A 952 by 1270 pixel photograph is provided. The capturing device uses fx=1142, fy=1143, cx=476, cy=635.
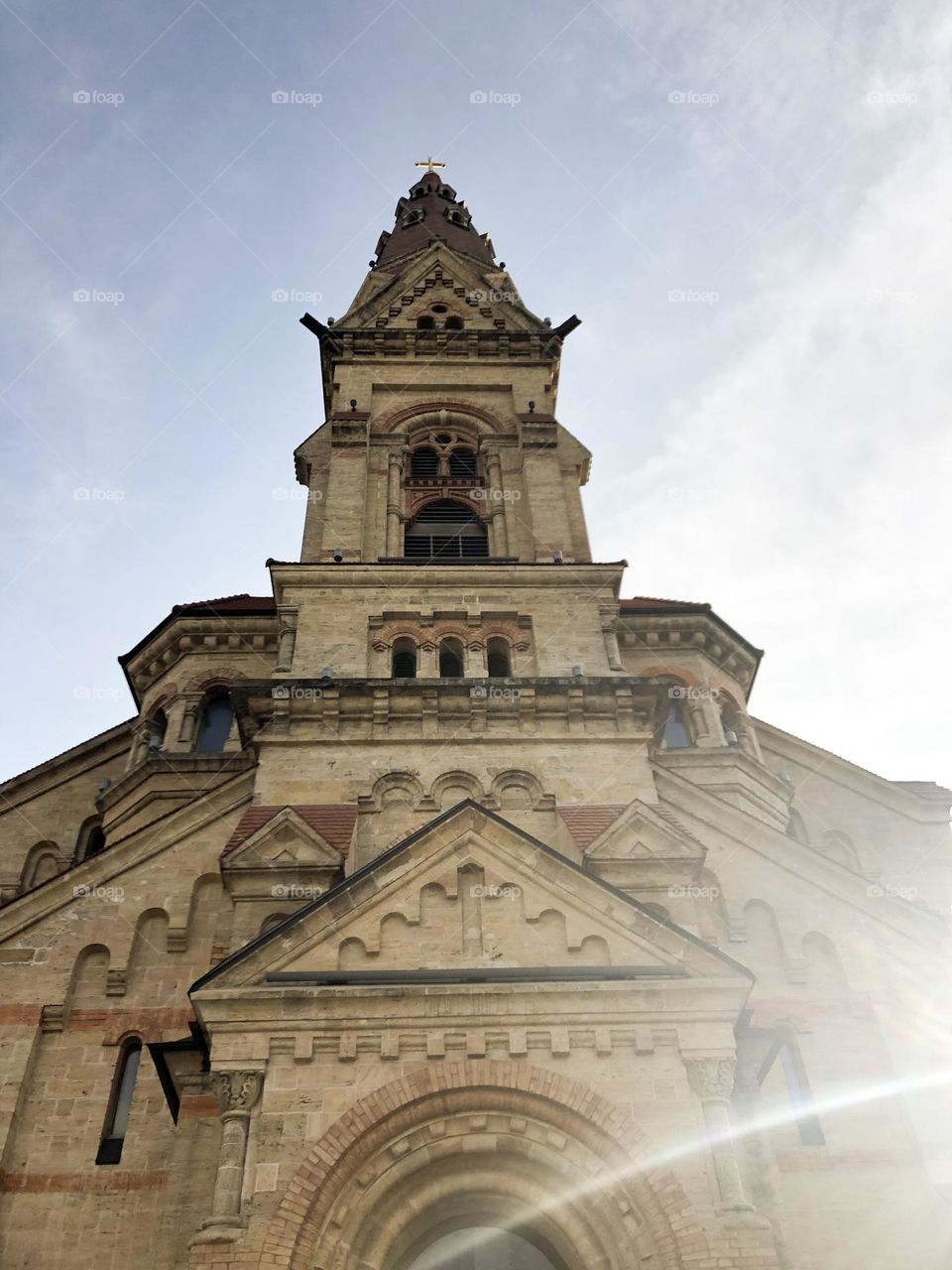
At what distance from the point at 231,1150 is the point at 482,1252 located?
3628mm

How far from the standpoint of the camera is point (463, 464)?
91.8 feet

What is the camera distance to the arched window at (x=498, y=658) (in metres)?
21.4

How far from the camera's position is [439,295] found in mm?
34469

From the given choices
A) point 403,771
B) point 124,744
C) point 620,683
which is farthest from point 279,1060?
point 124,744

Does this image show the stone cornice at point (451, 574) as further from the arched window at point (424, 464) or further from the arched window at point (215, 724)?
the arched window at point (424, 464)

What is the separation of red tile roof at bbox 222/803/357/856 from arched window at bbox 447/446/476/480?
1160 centimetres

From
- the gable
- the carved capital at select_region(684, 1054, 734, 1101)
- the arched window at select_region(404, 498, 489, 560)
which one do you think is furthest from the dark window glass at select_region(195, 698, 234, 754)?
the carved capital at select_region(684, 1054, 734, 1101)

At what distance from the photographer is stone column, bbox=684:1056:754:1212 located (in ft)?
36.3

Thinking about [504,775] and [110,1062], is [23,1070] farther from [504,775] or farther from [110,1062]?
[504,775]

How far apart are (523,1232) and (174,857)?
8.42m

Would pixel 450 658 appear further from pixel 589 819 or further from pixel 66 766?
A: pixel 66 766

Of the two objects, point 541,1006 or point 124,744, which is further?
point 124,744

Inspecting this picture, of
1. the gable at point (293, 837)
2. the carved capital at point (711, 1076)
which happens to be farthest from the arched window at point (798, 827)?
the carved capital at point (711, 1076)

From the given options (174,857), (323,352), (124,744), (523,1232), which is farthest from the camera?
(323,352)
